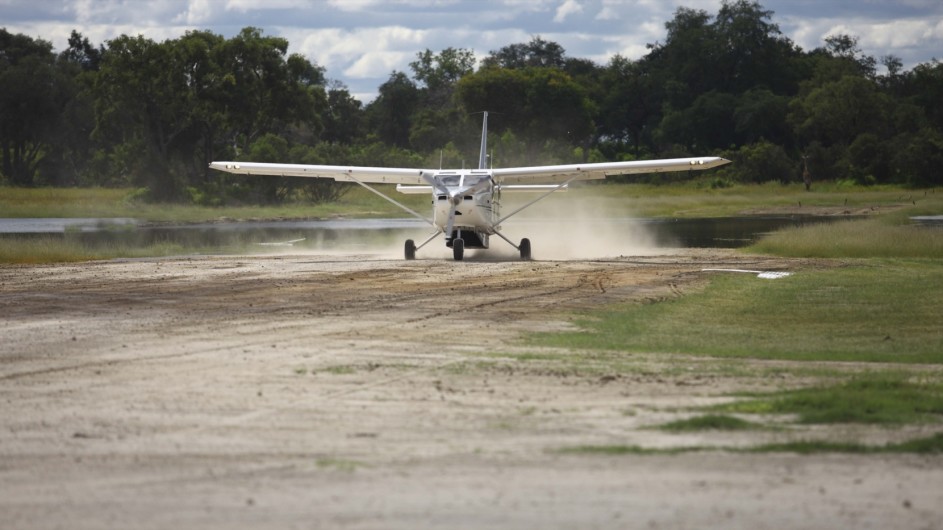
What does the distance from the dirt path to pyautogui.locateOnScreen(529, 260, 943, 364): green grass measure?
→ 3.27 feet

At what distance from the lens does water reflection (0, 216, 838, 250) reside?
42062 mm

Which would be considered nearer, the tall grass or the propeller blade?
the tall grass

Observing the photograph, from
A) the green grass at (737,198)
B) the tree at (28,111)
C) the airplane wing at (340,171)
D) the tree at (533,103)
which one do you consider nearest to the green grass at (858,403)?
the airplane wing at (340,171)

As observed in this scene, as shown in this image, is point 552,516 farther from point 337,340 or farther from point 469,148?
point 469,148

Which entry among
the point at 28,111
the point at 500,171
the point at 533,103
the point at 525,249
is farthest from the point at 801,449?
the point at 28,111

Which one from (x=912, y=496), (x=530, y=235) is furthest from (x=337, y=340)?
(x=530, y=235)

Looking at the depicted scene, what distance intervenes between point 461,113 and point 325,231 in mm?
55571

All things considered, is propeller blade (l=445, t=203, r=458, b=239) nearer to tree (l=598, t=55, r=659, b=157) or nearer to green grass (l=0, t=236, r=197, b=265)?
green grass (l=0, t=236, r=197, b=265)

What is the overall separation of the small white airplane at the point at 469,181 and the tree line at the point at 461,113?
135ft

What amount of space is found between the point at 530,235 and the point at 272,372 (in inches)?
1302

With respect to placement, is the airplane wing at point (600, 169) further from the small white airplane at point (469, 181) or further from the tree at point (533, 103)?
the tree at point (533, 103)

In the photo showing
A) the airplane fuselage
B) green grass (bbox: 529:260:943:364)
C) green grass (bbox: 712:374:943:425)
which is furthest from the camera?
the airplane fuselage

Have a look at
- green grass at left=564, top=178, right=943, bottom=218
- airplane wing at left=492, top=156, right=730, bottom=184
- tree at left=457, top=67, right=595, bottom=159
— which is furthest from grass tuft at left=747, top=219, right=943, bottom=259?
tree at left=457, top=67, right=595, bottom=159

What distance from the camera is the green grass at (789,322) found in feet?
44.8
